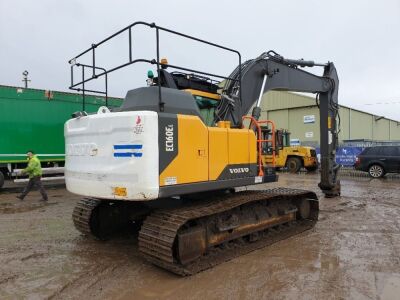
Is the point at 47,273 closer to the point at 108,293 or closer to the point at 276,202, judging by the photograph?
the point at 108,293

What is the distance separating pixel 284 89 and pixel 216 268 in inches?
184

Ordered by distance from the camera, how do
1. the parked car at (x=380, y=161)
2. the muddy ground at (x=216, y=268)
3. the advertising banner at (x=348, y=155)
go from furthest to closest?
the advertising banner at (x=348, y=155)
the parked car at (x=380, y=161)
the muddy ground at (x=216, y=268)

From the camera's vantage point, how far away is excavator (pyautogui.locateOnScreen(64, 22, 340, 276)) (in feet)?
14.8

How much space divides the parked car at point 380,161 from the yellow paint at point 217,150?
13.8 metres

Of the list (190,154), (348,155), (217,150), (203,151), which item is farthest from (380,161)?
(190,154)

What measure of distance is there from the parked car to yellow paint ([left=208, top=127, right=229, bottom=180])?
1384cm

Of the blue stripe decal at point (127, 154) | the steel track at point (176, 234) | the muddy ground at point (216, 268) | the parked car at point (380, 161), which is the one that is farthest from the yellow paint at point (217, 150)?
the parked car at point (380, 161)

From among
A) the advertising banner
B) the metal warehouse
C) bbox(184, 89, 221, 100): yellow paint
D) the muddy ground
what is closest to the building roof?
the metal warehouse

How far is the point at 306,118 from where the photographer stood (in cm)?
3133

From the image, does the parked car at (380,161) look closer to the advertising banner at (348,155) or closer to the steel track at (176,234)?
the advertising banner at (348,155)

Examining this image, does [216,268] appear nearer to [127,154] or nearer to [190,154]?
[190,154]

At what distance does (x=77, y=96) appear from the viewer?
45.8ft

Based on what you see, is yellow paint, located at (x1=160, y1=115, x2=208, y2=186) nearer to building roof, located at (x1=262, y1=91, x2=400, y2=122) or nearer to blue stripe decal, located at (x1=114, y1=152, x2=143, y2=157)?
blue stripe decal, located at (x1=114, y1=152, x2=143, y2=157)

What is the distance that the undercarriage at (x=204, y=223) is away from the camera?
473 centimetres
